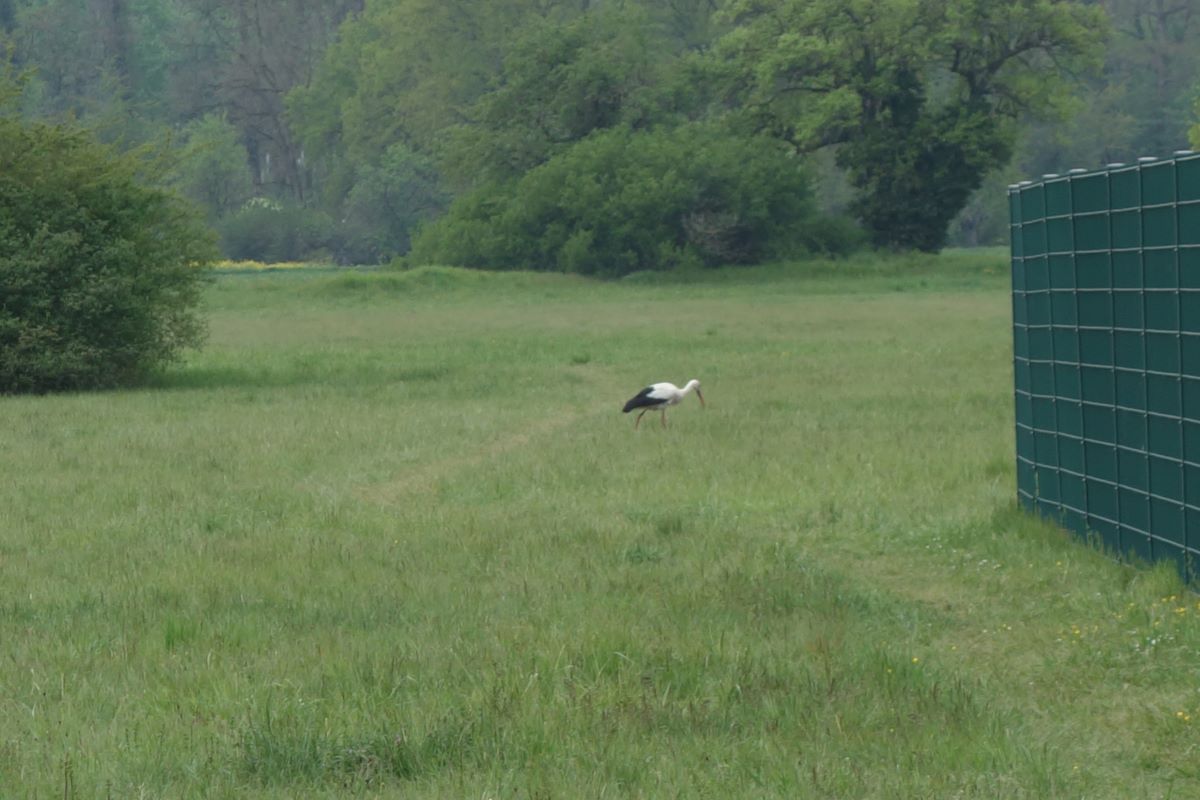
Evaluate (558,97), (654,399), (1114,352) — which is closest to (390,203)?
(558,97)

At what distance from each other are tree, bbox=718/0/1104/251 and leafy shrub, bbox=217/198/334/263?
3618cm

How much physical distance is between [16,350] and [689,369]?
9706 mm

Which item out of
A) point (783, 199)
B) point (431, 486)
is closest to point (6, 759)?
point (431, 486)

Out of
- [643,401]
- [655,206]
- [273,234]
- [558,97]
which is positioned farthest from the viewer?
[273,234]

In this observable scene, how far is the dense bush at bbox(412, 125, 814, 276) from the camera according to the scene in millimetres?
62562

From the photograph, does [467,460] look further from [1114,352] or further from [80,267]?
[80,267]

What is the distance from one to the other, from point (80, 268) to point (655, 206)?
39306 millimetres

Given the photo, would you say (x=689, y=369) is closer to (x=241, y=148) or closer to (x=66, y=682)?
(x=66, y=682)

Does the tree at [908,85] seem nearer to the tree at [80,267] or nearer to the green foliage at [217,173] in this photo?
the tree at [80,267]

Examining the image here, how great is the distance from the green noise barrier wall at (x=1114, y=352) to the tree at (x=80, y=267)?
54.4 ft

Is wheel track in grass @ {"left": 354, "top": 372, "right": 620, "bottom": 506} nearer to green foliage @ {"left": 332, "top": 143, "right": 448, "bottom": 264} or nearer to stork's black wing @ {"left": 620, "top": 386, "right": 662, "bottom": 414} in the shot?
stork's black wing @ {"left": 620, "top": 386, "right": 662, "bottom": 414}

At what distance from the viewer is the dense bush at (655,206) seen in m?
62.6

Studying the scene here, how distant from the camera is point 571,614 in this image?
8.48 meters

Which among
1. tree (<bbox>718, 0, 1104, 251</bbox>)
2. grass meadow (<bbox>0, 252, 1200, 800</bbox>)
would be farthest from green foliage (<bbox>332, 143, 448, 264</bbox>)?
grass meadow (<bbox>0, 252, 1200, 800</bbox>)
